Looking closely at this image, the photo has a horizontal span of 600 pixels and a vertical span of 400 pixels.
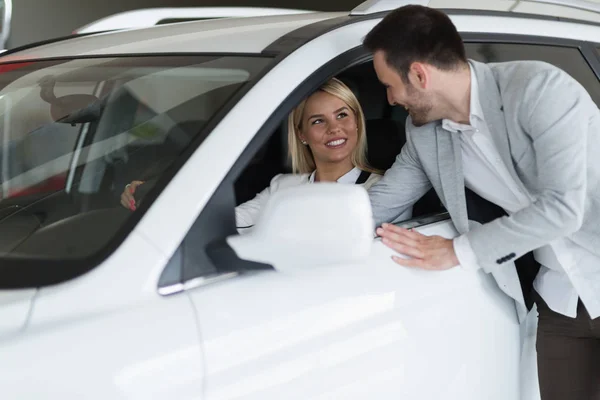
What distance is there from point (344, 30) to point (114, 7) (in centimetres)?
633

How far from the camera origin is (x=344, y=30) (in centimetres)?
191

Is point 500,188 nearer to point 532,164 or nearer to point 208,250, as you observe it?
point 532,164

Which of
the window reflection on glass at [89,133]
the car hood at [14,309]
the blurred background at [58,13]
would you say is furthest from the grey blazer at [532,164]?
the blurred background at [58,13]

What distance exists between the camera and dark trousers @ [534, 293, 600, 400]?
6.64ft

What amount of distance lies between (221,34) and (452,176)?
680 millimetres

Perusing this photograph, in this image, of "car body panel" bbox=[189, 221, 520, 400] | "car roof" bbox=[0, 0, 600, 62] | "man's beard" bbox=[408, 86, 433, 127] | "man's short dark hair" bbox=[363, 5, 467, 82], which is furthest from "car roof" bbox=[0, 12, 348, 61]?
"car body panel" bbox=[189, 221, 520, 400]

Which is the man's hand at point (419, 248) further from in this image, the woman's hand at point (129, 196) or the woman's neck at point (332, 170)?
the woman's neck at point (332, 170)

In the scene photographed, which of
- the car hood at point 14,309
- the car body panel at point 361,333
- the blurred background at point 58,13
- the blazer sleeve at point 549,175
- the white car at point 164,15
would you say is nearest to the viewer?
the car hood at point 14,309

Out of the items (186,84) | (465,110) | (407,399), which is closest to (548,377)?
(407,399)

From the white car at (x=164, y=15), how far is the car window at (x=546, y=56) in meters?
0.79

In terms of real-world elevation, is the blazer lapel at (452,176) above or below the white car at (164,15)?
below

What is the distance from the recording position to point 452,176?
6.42ft

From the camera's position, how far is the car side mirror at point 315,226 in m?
1.39

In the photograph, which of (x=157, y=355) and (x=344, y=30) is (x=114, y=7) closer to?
(x=344, y=30)
